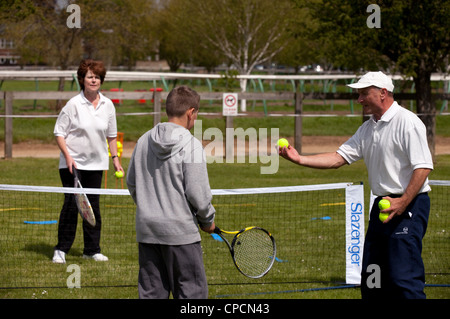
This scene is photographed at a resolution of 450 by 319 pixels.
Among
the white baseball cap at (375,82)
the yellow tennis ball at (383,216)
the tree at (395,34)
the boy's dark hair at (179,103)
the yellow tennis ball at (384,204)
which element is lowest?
the yellow tennis ball at (383,216)

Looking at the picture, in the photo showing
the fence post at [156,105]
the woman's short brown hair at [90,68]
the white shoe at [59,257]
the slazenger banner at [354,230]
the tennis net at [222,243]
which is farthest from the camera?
the fence post at [156,105]

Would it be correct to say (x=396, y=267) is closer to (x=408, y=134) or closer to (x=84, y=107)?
(x=408, y=134)

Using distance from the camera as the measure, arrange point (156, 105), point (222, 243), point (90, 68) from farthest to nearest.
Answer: point (156, 105), point (222, 243), point (90, 68)

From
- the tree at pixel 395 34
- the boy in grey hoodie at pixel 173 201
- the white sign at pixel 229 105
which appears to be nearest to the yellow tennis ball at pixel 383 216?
the boy in grey hoodie at pixel 173 201

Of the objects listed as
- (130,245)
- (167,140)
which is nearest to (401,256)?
(167,140)

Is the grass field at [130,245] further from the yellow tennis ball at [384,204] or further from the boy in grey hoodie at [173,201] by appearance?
the boy in grey hoodie at [173,201]

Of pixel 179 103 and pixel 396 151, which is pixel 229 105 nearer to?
pixel 396 151

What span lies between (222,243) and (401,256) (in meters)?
4.26

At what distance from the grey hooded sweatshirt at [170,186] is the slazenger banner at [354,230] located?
9.26ft

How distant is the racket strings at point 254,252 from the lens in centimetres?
595

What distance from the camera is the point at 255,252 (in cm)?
608

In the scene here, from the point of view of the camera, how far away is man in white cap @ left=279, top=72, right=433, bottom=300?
5344mm

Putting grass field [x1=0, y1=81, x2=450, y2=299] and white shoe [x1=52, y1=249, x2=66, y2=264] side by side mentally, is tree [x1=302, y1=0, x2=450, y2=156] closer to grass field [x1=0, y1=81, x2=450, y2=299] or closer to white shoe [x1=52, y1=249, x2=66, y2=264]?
grass field [x1=0, y1=81, x2=450, y2=299]

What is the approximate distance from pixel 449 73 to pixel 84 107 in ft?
40.2
